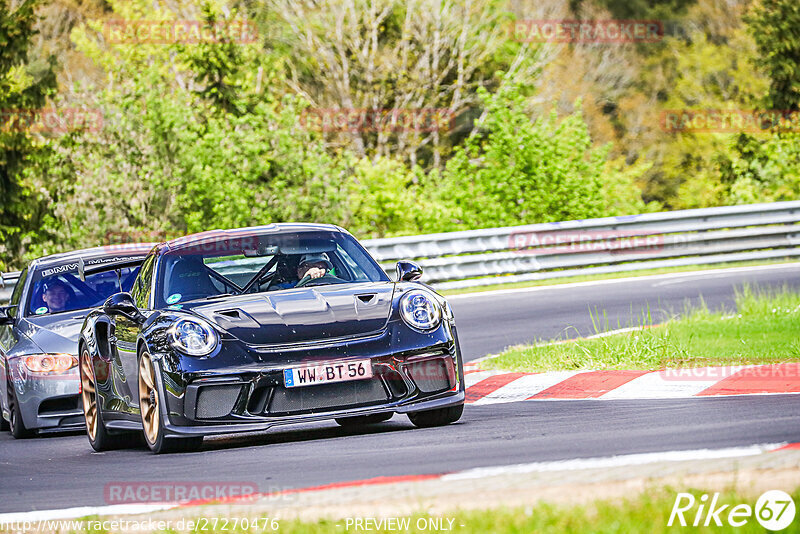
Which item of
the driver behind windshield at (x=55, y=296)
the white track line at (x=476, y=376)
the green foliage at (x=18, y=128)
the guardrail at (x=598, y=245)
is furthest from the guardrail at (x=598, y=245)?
the white track line at (x=476, y=376)

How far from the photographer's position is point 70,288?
11320mm

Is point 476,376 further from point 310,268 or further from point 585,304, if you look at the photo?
point 585,304

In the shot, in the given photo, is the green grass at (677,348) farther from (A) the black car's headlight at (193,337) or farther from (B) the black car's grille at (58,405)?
(A) the black car's headlight at (193,337)

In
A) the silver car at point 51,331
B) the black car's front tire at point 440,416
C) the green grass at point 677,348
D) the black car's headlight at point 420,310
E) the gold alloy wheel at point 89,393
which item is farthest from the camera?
the silver car at point 51,331

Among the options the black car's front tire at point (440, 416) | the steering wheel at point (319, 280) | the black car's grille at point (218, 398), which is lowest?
the black car's front tire at point (440, 416)

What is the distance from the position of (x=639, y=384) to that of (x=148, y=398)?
333 cm

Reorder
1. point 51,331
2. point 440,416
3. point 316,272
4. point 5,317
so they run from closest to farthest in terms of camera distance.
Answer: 1. point 440,416
2. point 316,272
3. point 51,331
4. point 5,317

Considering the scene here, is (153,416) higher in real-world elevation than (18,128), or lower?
lower

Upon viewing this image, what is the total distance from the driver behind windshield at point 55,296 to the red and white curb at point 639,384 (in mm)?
3460

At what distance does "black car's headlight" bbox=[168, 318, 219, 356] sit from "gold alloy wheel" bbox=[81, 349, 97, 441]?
5.62ft

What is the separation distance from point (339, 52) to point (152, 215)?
16716mm

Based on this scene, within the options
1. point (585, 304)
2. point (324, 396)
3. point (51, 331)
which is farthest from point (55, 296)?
point (585, 304)

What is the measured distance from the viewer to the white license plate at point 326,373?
290 inches

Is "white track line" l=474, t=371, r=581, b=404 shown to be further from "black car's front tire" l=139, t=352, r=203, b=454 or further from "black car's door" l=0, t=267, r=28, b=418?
"black car's door" l=0, t=267, r=28, b=418
